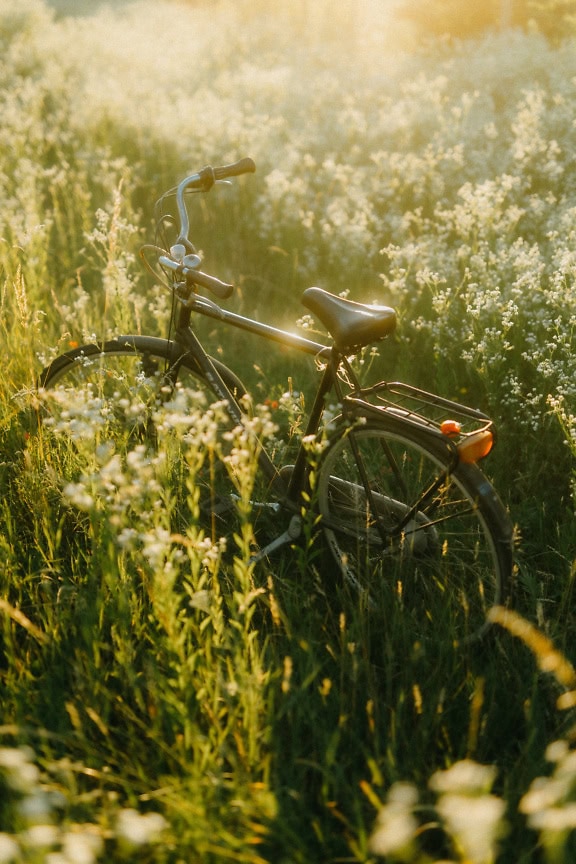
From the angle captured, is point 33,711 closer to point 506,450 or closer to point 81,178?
point 506,450

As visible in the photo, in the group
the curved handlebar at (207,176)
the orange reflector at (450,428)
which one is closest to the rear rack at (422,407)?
the orange reflector at (450,428)

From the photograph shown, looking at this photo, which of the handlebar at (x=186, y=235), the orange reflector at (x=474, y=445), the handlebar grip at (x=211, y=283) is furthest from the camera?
the handlebar at (x=186, y=235)

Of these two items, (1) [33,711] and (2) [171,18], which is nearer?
(1) [33,711]

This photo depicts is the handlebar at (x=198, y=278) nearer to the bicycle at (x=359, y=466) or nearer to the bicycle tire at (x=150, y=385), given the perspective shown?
the bicycle at (x=359, y=466)

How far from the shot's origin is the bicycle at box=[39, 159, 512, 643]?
2752mm

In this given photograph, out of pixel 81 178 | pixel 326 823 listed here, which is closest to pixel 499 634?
pixel 326 823

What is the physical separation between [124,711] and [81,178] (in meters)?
6.40

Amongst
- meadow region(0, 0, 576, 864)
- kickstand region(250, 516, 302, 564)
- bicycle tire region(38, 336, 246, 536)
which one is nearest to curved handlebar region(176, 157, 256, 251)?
bicycle tire region(38, 336, 246, 536)

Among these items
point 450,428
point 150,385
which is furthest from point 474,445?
point 150,385

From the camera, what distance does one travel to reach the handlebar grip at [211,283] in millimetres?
2900

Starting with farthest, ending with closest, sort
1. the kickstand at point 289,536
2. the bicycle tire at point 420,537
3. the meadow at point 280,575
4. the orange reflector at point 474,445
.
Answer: the kickstand at point 289,536 → the bicycle tire at point 420,537 → the orange reflector at point 474,445 → the meadow at point 280,575

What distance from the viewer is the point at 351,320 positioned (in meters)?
2.83

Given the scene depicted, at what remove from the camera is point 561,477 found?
12.8ft

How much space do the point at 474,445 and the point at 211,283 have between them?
1.29 metres
